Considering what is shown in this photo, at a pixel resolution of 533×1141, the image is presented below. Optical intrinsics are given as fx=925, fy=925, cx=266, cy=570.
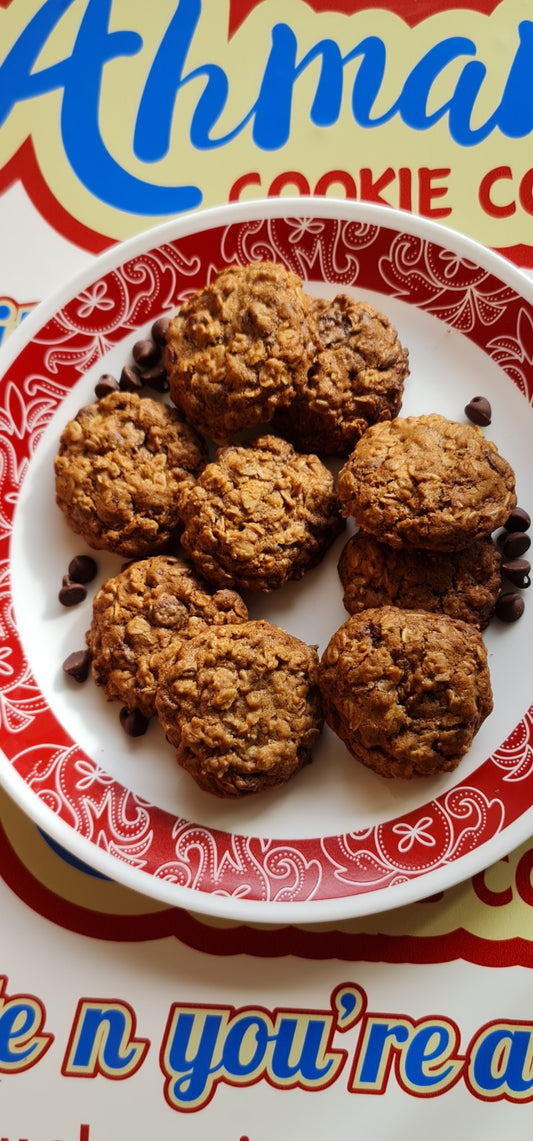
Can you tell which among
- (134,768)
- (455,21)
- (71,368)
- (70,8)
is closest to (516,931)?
(134,768)

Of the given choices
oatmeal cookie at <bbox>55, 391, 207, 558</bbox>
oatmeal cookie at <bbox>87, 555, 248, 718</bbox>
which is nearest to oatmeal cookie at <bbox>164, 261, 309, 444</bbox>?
oatmeal cookie at <bbox>55, 391, 207, 558</bbox>

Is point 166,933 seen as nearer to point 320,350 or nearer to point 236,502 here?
point 236,502

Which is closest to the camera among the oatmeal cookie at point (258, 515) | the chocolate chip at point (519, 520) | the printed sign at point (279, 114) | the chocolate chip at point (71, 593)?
the oatmeal cookie at point (258, 515)

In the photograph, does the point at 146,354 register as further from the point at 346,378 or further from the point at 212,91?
the point at 212,91

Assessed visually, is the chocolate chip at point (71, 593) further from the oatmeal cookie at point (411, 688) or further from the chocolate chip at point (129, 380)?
the oatmeal cookie at point (411, 688)

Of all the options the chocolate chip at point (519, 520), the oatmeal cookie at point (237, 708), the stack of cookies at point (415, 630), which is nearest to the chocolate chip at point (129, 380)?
the stack of cookies at point (415, 630)

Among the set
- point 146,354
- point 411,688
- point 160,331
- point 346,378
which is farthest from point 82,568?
point 411,688
